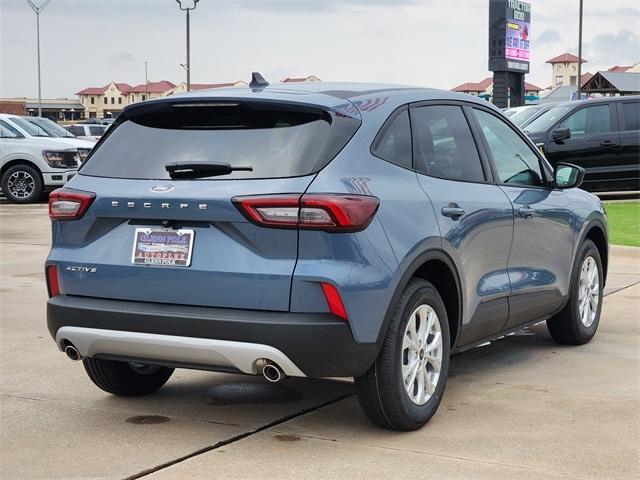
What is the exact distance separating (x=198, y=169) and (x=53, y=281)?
0.98 m

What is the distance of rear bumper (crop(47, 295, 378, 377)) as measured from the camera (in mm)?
4680

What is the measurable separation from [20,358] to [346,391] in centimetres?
223

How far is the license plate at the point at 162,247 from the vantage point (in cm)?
490

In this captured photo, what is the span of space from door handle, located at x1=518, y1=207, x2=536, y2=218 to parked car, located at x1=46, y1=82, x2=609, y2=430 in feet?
1.83

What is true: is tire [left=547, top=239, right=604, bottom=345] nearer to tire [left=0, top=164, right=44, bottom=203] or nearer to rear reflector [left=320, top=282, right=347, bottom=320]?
rear reflector [left=320, top=282, right=347, bottom=320]

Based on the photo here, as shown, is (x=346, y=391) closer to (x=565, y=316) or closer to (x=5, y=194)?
(x=565, y=316)

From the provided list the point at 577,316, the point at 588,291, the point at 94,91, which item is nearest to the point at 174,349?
the point at 577,316

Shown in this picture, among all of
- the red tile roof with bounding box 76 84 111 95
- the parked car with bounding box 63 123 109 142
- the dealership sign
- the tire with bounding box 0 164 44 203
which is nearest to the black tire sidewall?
the tire with bounding box 0 164 44 203

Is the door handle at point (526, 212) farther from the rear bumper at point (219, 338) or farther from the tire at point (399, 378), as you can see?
the rear bumper at point (219, 338)

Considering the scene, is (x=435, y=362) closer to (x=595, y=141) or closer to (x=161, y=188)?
(x=161, y=188)

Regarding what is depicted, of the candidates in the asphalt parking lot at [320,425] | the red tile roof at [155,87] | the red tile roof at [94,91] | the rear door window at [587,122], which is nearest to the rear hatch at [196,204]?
the asphalt parking lot at [320,425]

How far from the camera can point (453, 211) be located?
555cm

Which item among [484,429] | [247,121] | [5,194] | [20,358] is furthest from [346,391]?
[5,194]

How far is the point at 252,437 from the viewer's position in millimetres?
5113
